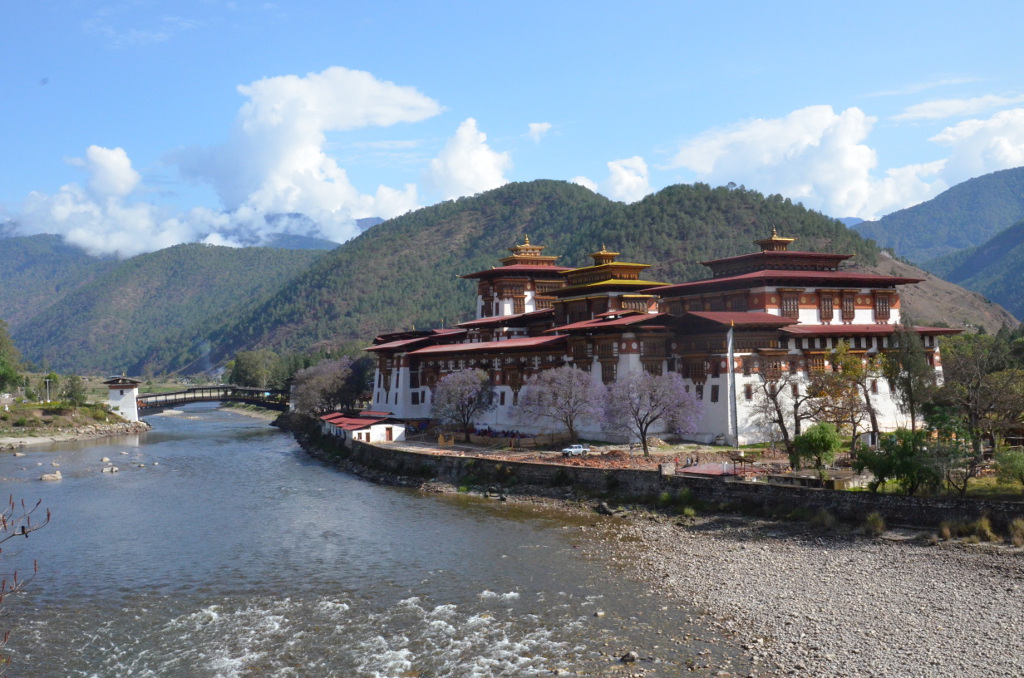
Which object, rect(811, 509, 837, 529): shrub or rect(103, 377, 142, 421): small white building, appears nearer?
rect(811, 509, 837, 529): shrub

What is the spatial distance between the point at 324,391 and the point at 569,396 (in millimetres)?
44133

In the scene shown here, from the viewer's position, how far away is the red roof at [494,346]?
2699 inches

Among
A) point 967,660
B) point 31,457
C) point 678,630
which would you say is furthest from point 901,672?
point 31,457

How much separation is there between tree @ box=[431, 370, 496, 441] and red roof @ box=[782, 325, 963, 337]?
23.3 metres

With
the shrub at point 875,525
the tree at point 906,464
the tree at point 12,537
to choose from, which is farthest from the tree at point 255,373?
the shrub at point 875,525

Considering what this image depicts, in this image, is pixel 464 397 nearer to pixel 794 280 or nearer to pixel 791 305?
pixel 791 305

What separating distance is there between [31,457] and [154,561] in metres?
50.1

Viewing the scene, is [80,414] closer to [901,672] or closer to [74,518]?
Result: [74,518]

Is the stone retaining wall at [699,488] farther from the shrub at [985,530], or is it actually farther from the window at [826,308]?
the window at [826,308]

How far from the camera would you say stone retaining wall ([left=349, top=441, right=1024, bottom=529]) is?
3600cm

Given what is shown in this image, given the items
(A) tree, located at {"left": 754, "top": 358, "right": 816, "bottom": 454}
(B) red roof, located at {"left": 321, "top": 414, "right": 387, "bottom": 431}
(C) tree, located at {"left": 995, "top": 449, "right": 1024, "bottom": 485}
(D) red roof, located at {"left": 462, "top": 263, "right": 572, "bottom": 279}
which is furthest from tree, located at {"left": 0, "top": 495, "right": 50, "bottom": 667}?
(D) red roof, located at {"left": 462, "top": 263, "right": 572, "bottom": 279}

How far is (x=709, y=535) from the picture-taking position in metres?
39.7

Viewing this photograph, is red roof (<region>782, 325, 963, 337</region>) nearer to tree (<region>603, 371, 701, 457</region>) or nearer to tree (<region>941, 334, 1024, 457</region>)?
tree (<region>603, 371, 701, 457</region>)

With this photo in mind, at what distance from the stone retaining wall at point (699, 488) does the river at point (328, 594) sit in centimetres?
360
